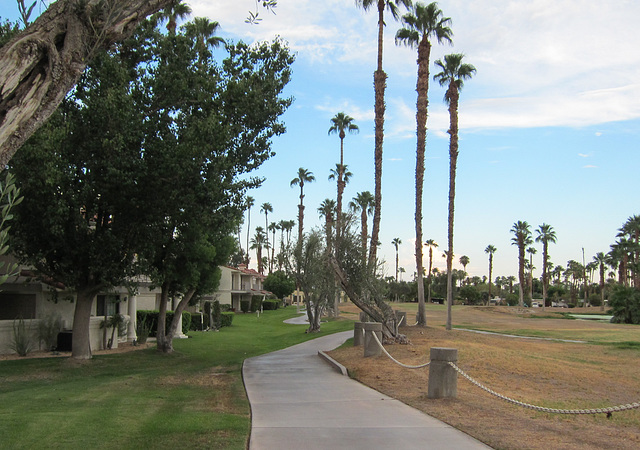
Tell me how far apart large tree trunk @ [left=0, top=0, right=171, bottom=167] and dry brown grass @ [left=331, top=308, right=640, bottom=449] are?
6317 millimetres

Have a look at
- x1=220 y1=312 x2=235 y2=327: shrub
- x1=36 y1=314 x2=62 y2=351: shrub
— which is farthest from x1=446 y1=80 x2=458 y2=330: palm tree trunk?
x1=36 y1=314 x2=62 y2=351: shrub

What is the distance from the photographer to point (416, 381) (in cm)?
1275

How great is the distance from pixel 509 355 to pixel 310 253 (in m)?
16.6

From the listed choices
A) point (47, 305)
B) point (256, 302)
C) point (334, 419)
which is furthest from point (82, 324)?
point (256, 302)

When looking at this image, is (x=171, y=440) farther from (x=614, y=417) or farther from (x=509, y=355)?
(x=509, y=355)

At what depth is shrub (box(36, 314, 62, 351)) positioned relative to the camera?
867 inches

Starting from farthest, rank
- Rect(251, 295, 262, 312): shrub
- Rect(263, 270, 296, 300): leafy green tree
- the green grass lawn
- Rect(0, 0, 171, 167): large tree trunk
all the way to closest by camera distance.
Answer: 1. Rect(263, 270, 296, 300): leafy green tree
2. Rect(251, 295, 262, 312): shrub
3. the green grass lawn
4. Rect(0, 0, 171, 167): large tree trunk

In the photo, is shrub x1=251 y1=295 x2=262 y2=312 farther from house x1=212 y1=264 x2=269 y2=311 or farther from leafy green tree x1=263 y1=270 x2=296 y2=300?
leafy green tree x1=263 y1=270 x2=296 y2=300

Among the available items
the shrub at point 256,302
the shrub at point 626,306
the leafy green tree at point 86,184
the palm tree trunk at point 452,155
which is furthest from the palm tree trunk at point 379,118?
the shrub at point 256,302

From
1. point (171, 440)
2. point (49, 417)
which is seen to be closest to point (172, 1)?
point (171, 440)

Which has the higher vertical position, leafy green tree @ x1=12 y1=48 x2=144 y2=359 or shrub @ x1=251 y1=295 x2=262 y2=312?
leafy green tree @ x1=12 y1=48 x2=144 y2=359

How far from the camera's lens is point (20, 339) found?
20.6 m

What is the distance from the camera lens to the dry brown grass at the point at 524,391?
784 centimetres

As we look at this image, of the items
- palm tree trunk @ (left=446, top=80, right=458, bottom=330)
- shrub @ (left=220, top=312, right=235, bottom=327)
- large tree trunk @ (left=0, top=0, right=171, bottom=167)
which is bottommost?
shrub @ (left=220, top=312, right=235, bottom=327)
